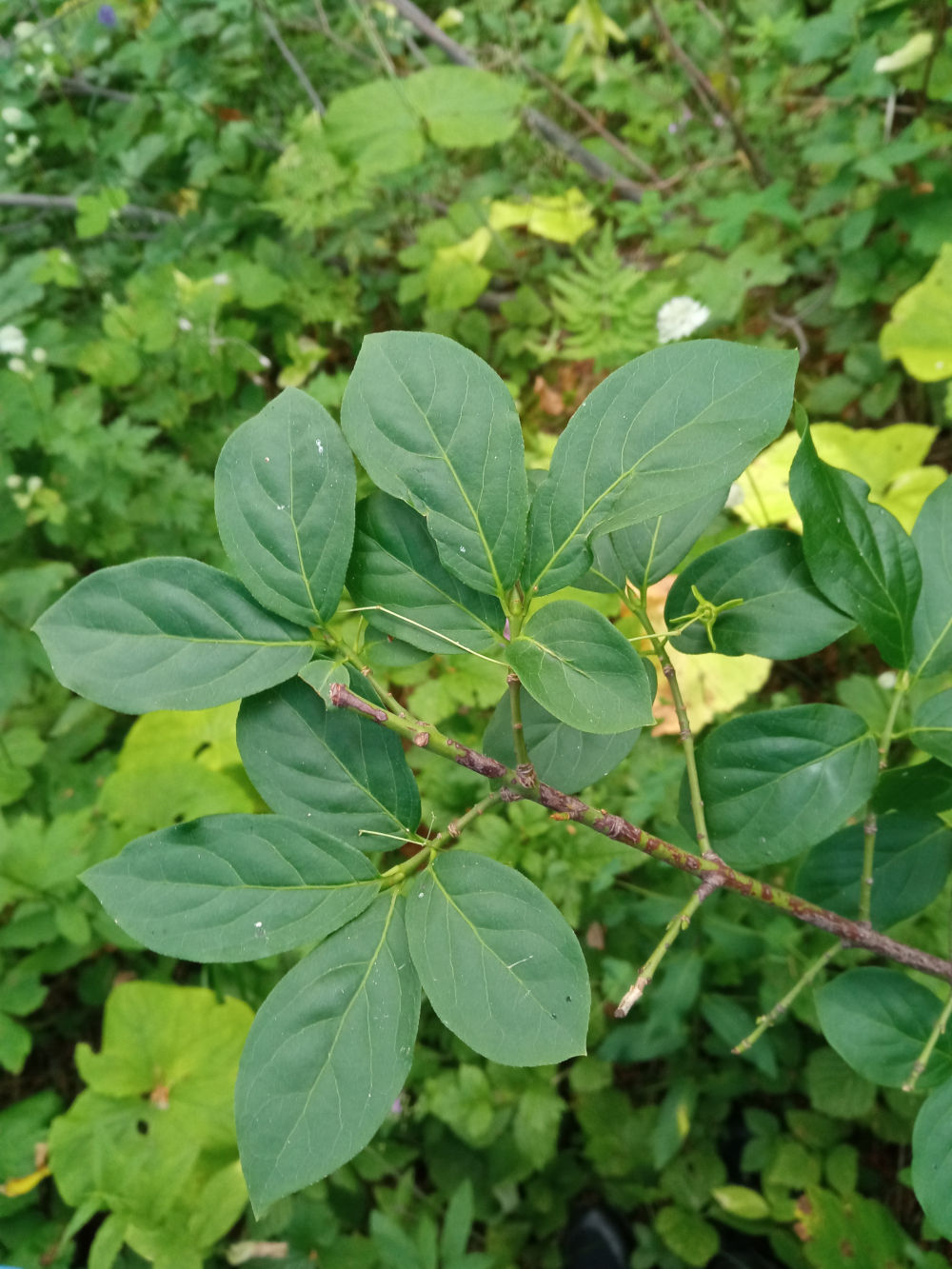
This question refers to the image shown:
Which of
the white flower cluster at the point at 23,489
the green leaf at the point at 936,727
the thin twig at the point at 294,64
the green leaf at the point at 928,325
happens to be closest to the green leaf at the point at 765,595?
the green leaf at the point at 936,727

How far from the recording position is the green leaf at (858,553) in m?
0.66

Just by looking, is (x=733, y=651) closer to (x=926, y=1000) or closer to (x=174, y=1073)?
(x=926, y=1000)

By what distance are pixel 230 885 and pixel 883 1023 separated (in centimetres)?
66

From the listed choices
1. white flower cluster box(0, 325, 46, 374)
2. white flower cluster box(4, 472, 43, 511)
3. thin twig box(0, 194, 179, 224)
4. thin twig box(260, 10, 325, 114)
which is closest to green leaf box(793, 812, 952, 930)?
white flower cluster box(4, 472, 43, 511)

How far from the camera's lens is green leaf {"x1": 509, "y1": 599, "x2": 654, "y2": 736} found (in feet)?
1.78

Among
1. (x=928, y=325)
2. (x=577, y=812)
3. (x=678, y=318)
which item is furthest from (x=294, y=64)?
(x=577, y=812)

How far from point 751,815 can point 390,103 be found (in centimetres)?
227

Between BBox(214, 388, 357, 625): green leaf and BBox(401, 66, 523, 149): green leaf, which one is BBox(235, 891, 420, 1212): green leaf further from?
BBox(401, 66, 523, 149): green leaf

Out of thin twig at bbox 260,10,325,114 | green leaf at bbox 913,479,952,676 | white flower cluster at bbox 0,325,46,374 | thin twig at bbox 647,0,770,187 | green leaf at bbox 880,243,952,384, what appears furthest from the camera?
thin twig at bbox 260,10,325,114

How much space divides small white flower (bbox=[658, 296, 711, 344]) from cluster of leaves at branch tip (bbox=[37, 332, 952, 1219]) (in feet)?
4.18

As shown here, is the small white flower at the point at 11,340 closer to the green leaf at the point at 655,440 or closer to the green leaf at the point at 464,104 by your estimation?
the green leaf at the point at 464,104

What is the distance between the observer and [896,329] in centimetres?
182

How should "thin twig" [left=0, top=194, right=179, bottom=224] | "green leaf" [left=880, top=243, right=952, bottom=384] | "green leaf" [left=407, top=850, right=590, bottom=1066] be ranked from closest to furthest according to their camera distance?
"green leaf" [left=407, top=850, right=590, bottom=1066]
"green leaf" [left=880, top=243, right=952, bottom=384]
"thin twig" [left=0, top=194, right=179, bottom=224]

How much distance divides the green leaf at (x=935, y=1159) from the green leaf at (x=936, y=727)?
1.07 ft
